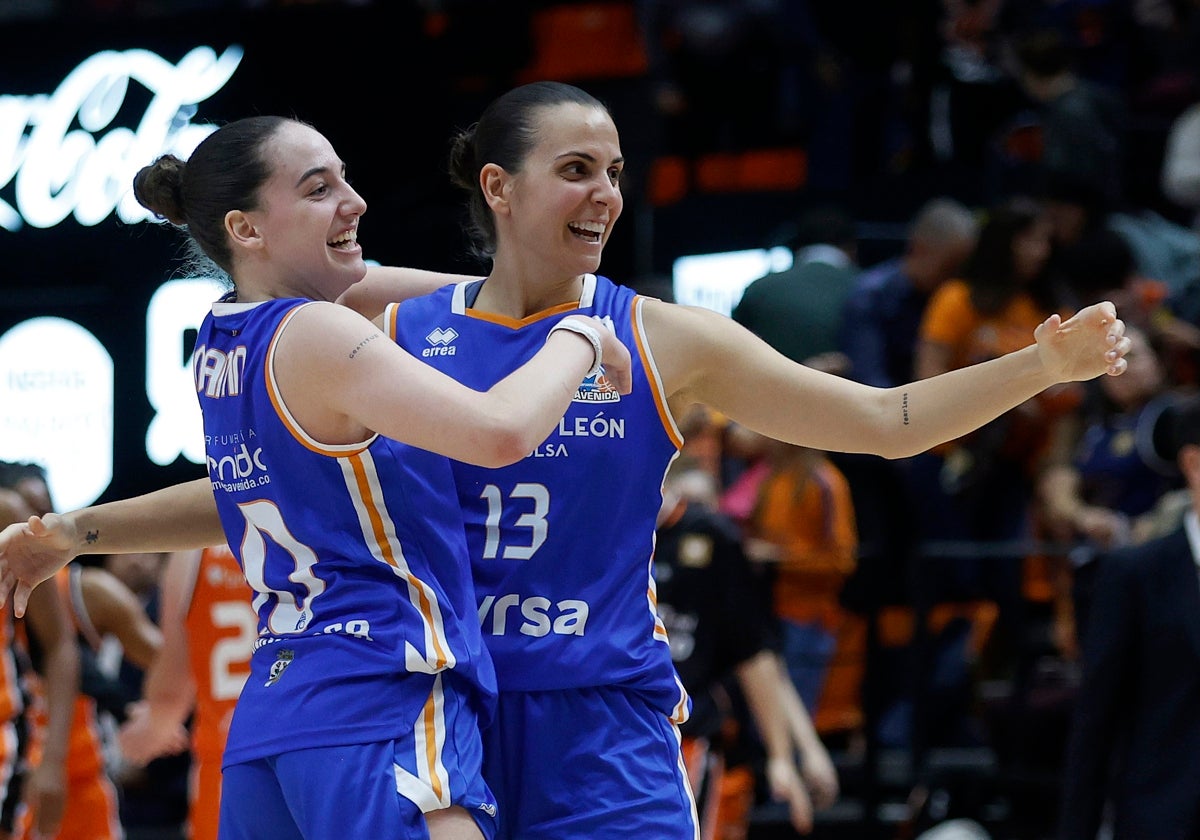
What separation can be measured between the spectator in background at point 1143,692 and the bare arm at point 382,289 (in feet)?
7.06

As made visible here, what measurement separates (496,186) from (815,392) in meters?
0.70

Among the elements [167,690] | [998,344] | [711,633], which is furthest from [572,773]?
[998,344]

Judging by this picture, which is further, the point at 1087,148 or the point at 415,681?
the point at 1087,148

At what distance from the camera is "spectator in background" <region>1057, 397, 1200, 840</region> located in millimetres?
4656

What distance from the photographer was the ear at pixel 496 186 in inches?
132

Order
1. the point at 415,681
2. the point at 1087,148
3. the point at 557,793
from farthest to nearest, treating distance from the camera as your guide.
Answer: the point at 1087,148 → the point at 557,793 → the point at 415,681

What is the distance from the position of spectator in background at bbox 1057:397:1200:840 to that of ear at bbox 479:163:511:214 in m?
2.17

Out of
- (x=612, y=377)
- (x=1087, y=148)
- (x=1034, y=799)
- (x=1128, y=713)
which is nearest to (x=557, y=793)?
(x=612, y=377)

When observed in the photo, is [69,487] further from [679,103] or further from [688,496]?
[679,103]

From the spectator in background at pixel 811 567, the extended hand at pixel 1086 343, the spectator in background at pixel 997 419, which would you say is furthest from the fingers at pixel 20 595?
the spectator in background at pixel 997 419

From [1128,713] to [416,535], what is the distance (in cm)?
256

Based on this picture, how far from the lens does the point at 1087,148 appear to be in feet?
30.9

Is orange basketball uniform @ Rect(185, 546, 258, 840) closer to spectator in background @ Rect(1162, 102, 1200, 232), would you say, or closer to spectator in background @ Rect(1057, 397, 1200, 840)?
spectator in background @ Rect(1057, 397, 1200, 840)

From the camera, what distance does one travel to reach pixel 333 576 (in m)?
2.92
